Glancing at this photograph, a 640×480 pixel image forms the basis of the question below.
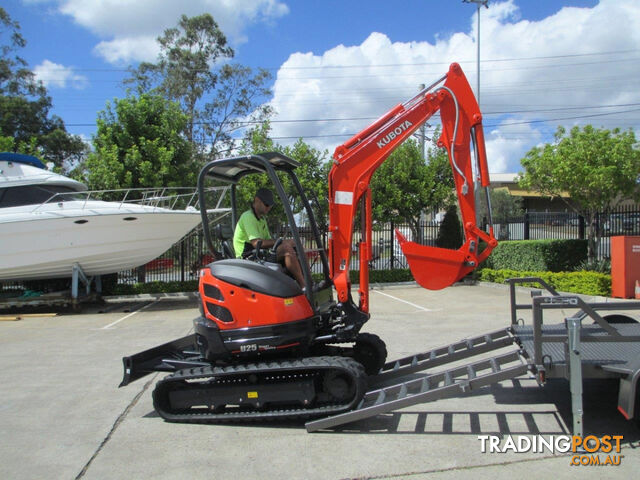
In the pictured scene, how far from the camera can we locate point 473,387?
13.8 ft

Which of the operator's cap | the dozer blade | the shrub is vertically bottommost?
the shrub

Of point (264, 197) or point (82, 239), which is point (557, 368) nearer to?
point (264, 197)

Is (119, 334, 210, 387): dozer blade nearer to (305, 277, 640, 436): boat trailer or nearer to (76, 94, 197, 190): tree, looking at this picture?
(305, 277, 640, 436): boat trailer

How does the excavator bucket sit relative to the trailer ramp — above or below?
above

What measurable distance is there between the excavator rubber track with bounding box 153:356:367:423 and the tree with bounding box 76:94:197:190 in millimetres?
12908

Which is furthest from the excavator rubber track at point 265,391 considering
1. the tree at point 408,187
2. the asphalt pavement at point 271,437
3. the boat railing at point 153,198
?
the tree at point 408,187

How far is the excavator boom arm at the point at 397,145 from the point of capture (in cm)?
519

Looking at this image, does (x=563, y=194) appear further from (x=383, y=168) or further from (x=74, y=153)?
(x=74, y=153)

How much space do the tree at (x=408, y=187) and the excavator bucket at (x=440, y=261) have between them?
13.2 m

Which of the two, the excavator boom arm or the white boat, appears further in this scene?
the white boat

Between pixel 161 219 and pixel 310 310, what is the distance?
28.8ft

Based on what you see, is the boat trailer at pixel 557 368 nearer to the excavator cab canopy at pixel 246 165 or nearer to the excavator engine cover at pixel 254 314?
the excavator engine cover at pixel 254 314

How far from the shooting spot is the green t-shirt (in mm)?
5262

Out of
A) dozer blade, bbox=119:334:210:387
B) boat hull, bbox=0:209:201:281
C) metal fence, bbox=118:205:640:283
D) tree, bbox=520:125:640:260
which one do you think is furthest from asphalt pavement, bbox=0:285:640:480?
tree, bbox=520:125:640:260
